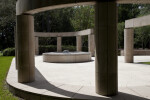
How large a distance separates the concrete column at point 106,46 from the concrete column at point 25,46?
3927mm

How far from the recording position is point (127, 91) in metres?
7.56

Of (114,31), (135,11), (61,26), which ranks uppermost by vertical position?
(135,11)

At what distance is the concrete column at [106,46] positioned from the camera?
275 inches

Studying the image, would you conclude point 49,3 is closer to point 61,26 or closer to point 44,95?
point 44,95

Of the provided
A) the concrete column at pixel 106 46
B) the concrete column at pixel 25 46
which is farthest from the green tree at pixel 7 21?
the concrete column at pixel 106 46

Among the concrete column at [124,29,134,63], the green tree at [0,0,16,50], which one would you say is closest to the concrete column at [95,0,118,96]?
the concrete column at [124,29,134,63]

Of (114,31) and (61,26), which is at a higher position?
(61,26)

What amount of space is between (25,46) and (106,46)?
174 inches

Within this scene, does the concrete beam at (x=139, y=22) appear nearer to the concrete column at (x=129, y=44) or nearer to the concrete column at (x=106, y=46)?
the concrete column at (x=129, y=44)

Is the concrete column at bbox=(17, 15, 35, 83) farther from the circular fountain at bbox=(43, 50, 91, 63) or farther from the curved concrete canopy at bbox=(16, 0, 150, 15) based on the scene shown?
the circular fountain at bbox=(43, 50, 91, 63)

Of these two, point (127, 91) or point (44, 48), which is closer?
point (127, 91)

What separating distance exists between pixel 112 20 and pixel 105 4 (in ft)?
2.15

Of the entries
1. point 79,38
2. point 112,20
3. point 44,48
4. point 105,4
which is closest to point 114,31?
point 112,20

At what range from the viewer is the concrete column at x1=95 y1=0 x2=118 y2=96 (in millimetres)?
6984
